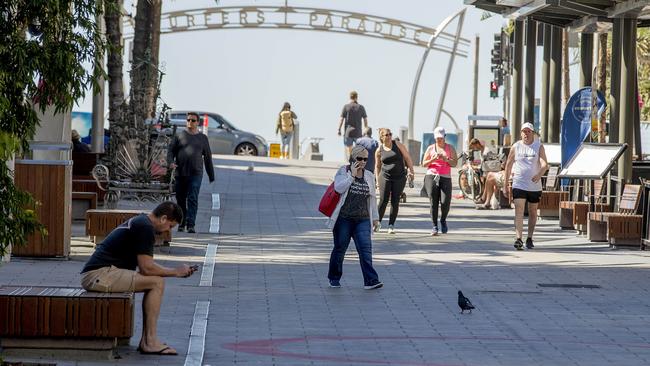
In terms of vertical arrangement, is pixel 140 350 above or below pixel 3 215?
below

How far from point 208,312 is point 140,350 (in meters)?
2.50

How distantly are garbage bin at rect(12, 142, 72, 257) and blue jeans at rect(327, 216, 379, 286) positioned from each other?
10.7 feet

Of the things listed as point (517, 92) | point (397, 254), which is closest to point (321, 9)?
point (517, 92)

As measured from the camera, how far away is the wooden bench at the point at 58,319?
1057cm

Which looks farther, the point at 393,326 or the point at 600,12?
the point at 600,12

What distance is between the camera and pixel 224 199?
2991 centimetres

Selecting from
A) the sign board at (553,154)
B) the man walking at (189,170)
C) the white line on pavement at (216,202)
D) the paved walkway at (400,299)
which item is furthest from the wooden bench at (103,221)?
the sign board at (553,154)

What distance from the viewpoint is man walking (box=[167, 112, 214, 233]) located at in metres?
22.3

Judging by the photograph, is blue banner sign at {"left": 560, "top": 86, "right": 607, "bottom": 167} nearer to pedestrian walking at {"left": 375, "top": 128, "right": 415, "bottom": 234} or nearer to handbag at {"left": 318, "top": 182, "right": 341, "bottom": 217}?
pedestrian walking at {"left": 375, "top": 128, "right": 415, "bottom": 234}

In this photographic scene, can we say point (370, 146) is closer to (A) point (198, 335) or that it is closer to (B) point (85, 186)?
(B) point (85, 186)

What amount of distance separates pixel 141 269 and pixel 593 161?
494 inches

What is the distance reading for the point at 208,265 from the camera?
701 inches

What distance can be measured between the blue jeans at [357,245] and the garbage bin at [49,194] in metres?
3.27

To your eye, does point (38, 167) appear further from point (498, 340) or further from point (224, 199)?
point (224, 199)
